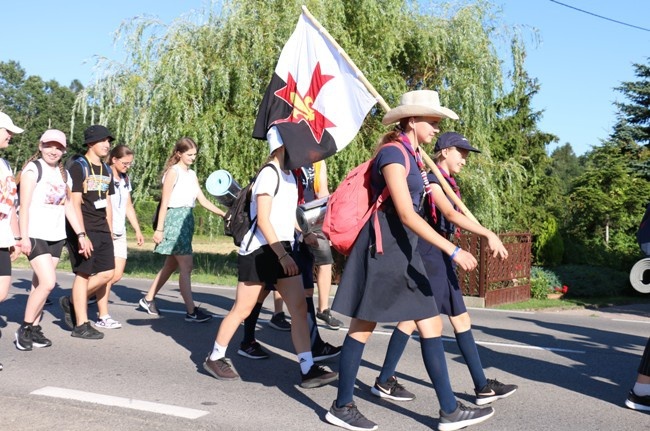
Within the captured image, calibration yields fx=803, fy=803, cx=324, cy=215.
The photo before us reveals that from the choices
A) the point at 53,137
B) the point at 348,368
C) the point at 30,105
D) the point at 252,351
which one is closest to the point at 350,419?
the point at 348,368

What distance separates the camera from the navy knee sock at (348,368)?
451cm

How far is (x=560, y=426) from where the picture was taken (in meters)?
4.73

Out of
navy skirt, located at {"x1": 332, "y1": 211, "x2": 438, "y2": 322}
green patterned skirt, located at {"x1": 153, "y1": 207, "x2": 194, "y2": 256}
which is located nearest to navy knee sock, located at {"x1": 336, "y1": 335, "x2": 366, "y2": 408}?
navy skirt, located at {"x1": 332, "y1": 211, "x2": 438, "y2": 322}

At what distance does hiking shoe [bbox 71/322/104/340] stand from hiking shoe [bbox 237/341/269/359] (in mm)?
1542

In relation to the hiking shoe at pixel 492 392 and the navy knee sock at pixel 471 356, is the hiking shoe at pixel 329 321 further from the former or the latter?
the navy knee sock at pixel 471 356

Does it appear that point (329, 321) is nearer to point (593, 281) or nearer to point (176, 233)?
point (176, 233)

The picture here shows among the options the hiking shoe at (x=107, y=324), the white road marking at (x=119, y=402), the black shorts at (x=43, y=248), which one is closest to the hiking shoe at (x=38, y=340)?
the black shorts at (x=43, y=248)

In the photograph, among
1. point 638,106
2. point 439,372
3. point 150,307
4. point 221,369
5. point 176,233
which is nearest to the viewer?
point 439,372

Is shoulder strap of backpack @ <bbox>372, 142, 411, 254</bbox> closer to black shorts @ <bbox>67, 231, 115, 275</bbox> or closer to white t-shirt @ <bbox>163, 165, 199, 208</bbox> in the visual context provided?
black shorts @ <bbox>67, 231, 115, 275</bbox>

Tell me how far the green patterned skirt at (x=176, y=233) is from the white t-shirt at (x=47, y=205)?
146 cm

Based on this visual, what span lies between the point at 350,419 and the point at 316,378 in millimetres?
998

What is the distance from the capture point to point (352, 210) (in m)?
4.53

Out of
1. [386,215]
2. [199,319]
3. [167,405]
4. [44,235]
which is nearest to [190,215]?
[199,319]

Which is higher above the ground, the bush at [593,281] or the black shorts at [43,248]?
the bush at [593,281]
